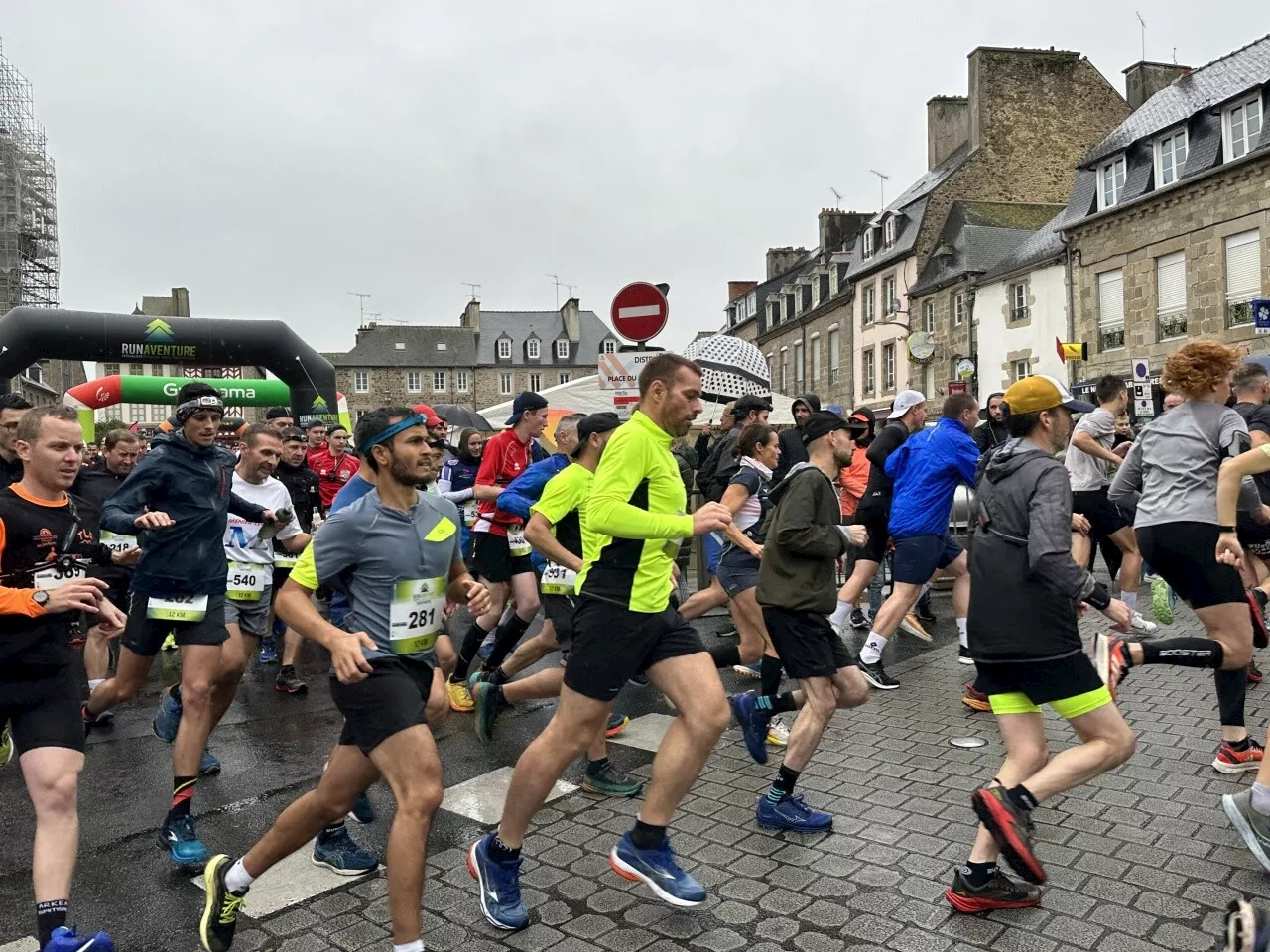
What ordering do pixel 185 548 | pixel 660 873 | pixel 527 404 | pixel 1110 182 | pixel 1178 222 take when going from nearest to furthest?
pixel 660 873 → pixel 185 548 → pixel 527 404 → pixel 1178 222 → pixel 1110 182

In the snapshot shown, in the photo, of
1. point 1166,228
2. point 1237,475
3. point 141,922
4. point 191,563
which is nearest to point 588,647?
point 141,922

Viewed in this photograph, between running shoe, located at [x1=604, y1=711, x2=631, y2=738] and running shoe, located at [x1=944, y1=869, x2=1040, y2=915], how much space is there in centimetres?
256

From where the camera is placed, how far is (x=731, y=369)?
9641 millimetres

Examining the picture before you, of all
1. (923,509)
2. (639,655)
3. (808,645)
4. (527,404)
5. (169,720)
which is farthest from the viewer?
(527,404)

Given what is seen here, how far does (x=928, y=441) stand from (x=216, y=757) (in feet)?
15.6

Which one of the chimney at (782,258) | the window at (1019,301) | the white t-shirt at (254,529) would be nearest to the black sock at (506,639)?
the white t-shirt at (254,529)

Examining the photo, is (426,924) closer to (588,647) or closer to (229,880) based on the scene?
(229,880)

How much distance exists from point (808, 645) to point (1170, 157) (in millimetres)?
24678

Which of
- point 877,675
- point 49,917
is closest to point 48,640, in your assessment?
point 49,917

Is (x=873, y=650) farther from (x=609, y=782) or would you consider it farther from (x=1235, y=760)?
(x=609, y=782)

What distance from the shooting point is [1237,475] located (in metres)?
4.13

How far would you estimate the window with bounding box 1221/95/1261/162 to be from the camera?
2162 centimetres

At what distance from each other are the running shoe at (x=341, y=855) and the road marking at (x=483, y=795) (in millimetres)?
545

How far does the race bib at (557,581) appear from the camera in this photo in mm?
5707
